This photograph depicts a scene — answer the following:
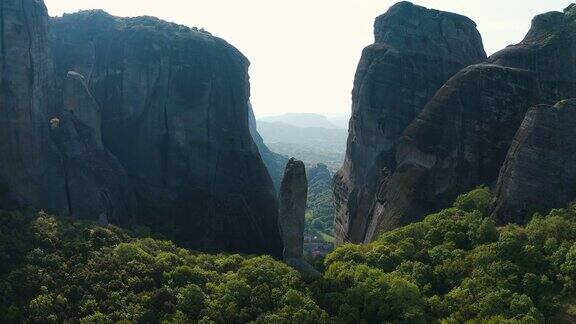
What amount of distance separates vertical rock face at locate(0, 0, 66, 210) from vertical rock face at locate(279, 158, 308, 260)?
73.3 feet

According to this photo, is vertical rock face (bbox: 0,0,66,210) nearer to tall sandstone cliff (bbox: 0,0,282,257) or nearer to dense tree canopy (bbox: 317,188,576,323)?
tall sandstone cliff (bbox: 0,0,282,257)

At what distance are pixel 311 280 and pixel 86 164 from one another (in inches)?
1070

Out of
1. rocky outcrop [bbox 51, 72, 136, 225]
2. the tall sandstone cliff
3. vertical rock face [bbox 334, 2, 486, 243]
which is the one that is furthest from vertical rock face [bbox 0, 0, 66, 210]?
vertical rock face [bbox 334, 2, 486, 243]

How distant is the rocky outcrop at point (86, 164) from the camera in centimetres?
5391

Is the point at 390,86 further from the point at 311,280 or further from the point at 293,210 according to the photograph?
the point at 311,280

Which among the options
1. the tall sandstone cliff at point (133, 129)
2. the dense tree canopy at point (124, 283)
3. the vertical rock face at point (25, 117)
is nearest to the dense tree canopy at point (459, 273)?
the dense tree canopy at point (124, 283)

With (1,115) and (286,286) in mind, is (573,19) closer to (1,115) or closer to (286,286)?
(286,286)

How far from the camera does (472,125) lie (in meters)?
53.5

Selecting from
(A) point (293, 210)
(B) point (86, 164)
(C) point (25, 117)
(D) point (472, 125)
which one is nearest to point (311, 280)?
(A) point (293, 210)

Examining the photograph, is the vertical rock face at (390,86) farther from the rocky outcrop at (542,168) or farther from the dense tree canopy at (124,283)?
the dense tree canopy at (124,283)

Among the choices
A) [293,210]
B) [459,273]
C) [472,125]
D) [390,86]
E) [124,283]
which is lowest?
[124,283]

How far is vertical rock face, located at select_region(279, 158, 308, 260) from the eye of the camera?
45281mm

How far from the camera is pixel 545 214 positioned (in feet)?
139

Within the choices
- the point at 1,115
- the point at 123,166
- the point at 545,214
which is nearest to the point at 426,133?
the point at 545,214
